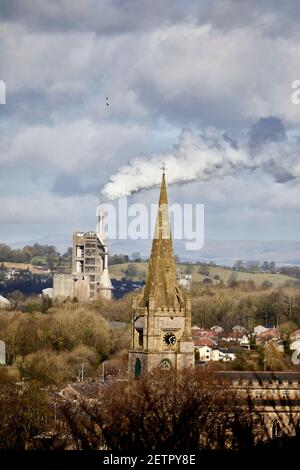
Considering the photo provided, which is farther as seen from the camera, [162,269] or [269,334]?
[269,334]

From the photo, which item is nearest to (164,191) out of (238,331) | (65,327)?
(65,327)

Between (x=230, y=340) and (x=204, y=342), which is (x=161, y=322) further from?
(x=230, y=340)

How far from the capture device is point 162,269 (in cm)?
7769

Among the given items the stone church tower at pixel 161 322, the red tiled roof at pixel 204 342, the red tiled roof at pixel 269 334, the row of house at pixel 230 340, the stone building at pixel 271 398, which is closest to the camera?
the stone church tower at pixel 161 322

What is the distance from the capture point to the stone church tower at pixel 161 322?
7562 cm

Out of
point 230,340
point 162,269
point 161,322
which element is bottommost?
point 230,340

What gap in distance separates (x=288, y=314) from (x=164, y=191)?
116m

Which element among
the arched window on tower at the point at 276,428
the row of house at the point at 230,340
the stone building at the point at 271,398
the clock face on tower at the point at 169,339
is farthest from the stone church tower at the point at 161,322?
the row of house at the point at 230,340

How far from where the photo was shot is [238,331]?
178375 mm

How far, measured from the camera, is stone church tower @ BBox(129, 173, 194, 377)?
75625 mm

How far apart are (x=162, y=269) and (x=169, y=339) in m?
4.29

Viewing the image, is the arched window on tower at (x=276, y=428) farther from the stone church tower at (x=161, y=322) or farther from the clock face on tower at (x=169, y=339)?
the clock face on tower at (x=169, y=339)

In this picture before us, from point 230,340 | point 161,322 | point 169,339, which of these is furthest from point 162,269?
point 230,340

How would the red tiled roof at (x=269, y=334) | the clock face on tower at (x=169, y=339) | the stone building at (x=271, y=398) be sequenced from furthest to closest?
the red tiled roof at (x=269, y=334), the stone building at (x=271, y=398), the clock face on tower at (x=169, y=339)
